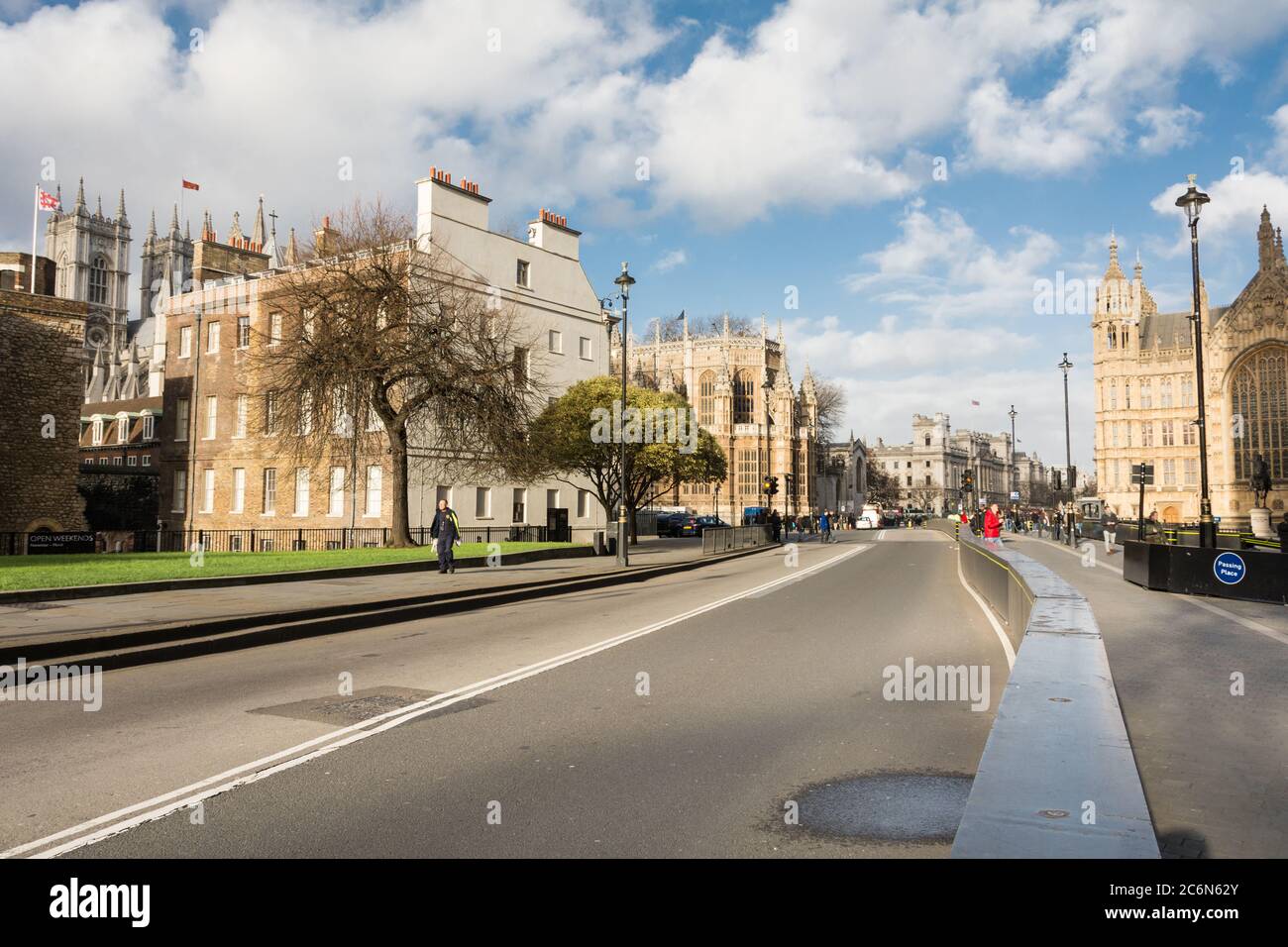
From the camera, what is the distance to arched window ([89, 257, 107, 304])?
143 meters

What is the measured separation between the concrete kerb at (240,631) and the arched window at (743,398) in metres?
83.3

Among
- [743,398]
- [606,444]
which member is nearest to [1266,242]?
[743,398]

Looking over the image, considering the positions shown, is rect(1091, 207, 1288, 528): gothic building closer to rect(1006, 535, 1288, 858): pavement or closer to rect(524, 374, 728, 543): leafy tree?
rect(524, 374, 728, 543): leafy tree

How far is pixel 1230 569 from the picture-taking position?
1655 cm

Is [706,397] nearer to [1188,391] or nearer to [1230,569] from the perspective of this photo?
[1188,391]

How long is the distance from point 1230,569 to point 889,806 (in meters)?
15.4

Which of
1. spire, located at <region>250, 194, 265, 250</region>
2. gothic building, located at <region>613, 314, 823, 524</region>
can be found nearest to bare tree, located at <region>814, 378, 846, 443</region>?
gothic building, located at <region>613, 314, 823, 524</region>

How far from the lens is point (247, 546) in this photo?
3559 centimetres

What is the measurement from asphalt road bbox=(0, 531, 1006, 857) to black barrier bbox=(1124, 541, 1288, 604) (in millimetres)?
7975

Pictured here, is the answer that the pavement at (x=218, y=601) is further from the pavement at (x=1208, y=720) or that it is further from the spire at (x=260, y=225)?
the spire at (x=260, y=225)

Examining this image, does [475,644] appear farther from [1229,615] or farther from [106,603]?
[1229,615]

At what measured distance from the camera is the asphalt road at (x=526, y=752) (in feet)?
14.4
